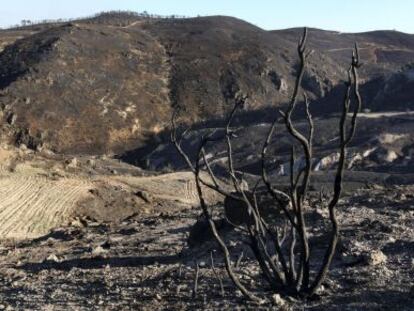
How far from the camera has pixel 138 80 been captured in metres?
62.2

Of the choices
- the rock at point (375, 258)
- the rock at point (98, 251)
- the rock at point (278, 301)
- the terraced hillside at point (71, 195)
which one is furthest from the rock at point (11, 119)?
the rock at point (278, 301)

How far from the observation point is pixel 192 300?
7.54 m

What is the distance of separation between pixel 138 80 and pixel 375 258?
5511 centimetres

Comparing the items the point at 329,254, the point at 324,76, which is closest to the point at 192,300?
the point at 329,254

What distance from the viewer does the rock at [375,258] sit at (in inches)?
326

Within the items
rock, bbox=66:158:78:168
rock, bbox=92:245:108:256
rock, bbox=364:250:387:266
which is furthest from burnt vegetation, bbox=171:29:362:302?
rock, bbox=66:158:78:168

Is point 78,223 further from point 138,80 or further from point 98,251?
point 138,80

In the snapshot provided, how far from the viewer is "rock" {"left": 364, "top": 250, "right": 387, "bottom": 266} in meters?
8.29

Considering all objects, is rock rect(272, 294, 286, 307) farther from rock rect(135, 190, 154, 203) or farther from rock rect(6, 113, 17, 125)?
rock rect(6, 113, 17, 125)

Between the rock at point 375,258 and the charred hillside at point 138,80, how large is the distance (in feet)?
141

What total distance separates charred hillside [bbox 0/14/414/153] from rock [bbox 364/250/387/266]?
141 feet

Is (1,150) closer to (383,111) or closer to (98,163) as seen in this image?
(98,163)

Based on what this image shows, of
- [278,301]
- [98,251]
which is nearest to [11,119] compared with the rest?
[98,251]

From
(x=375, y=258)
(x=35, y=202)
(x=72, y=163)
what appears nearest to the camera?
(x=375, y=258)
